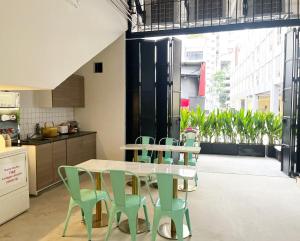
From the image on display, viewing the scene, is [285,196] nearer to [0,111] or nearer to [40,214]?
[40,214]

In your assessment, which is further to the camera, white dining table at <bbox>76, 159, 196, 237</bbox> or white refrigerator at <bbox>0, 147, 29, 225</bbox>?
white refrigerator at <bbox>0, 147, 29, 225</bbox>

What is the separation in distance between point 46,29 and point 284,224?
373cm

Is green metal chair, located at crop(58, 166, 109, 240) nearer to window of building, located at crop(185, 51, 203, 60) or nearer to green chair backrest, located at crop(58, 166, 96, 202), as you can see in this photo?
green chair backrest, located at crop(58, 166, 96, 202)

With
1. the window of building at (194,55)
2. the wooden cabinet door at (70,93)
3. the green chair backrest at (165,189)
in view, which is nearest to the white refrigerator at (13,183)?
the wooden cabinet door at (70,93)

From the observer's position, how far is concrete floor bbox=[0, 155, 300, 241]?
9.41ft

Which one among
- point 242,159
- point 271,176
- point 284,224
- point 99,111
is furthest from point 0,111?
point 242,159

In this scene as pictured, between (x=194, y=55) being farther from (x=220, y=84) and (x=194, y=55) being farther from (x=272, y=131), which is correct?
(x=272, y=131)

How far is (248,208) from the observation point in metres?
3.62

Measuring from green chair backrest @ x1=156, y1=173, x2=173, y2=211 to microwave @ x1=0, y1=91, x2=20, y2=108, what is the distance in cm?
267

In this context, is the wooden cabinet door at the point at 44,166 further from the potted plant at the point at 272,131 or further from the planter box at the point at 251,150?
the potted plant at the point at 272,131

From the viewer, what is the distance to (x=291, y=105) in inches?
199

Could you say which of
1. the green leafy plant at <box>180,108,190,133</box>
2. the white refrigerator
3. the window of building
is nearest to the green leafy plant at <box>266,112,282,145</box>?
the green leafy plant at <box>180,108,190,133</box>

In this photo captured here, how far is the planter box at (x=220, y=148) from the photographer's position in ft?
23.6

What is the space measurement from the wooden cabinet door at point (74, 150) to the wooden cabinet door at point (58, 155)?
0.12 metres
